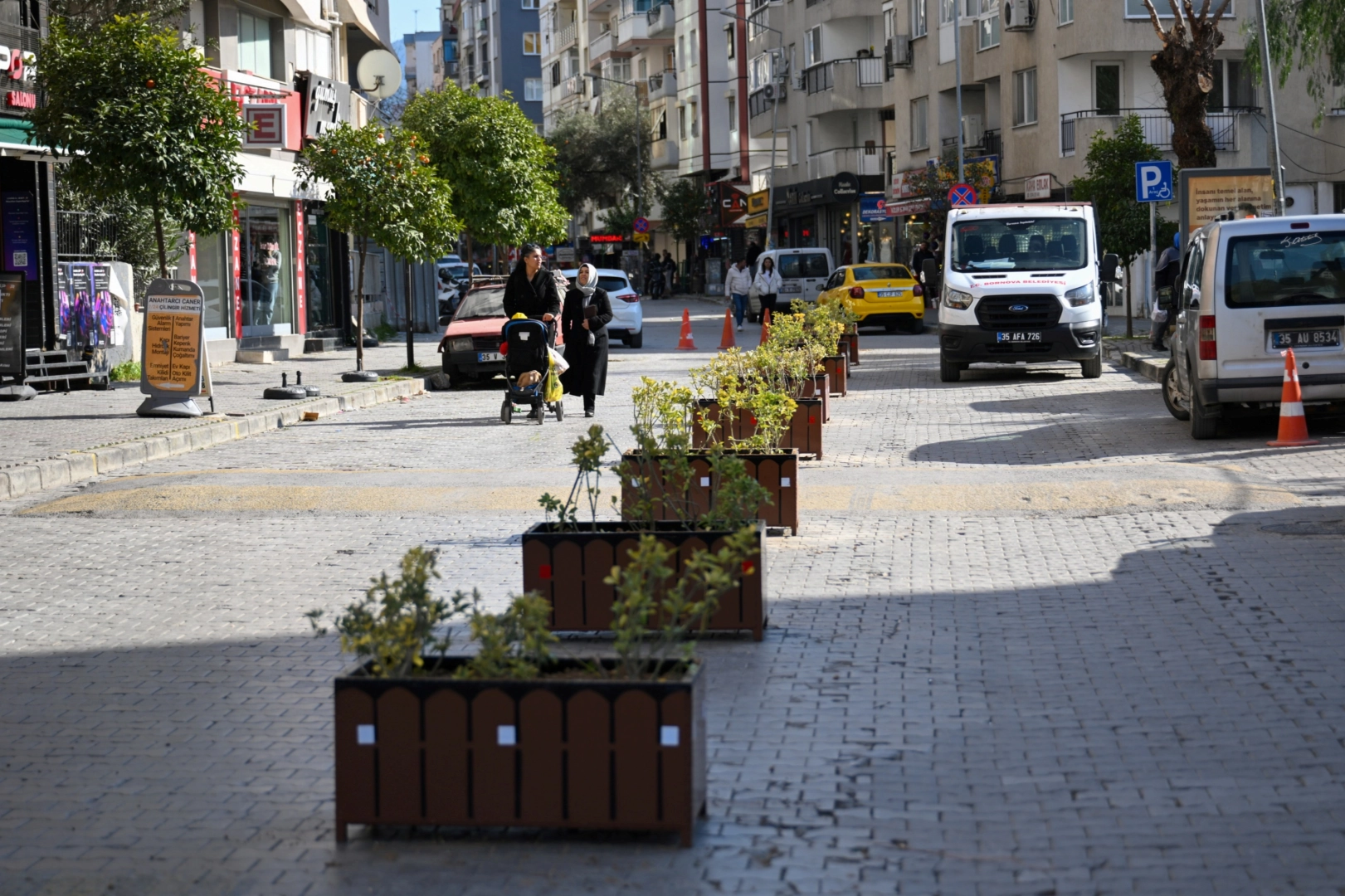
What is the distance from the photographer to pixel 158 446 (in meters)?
16.1

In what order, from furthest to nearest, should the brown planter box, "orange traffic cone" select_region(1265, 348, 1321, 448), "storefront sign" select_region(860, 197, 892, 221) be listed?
"storefront sign" select_region(860, 197, 892, 221), the brown planter box, "orange traffic cone" select_region(1265, 348, 1321, 448)

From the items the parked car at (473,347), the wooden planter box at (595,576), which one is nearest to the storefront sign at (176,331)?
the parked car at (473,347)

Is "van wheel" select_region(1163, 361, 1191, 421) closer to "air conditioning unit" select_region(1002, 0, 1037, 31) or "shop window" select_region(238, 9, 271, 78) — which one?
"shop window" select_region(238, 9, 271, 78)

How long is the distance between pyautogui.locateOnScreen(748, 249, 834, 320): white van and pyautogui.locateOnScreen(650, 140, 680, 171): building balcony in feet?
134

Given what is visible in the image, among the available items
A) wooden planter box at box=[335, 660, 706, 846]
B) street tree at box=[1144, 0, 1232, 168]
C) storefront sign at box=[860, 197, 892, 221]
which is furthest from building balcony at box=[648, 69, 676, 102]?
wooden planter box at box=[335, 660, 706, 846]

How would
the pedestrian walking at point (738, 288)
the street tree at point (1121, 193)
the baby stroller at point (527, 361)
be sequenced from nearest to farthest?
the baby stroller at point (527, 361), the street tree at point (1121, 193), the pedestrian walking at point (738, 288)

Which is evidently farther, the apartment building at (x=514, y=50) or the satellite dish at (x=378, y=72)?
the apartment building at (x=514, y=50)

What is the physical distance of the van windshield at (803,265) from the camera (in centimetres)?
4697

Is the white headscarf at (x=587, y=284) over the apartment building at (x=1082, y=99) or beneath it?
beneath

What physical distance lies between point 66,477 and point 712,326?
32.8m

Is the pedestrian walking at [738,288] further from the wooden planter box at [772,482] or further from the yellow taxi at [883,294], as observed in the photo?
the wooden planter box at [772,482]

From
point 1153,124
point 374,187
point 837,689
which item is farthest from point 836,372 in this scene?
point 1153,124

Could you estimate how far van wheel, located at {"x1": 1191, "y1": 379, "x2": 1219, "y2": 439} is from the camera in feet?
49.4

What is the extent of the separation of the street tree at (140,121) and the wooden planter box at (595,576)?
13236mm
